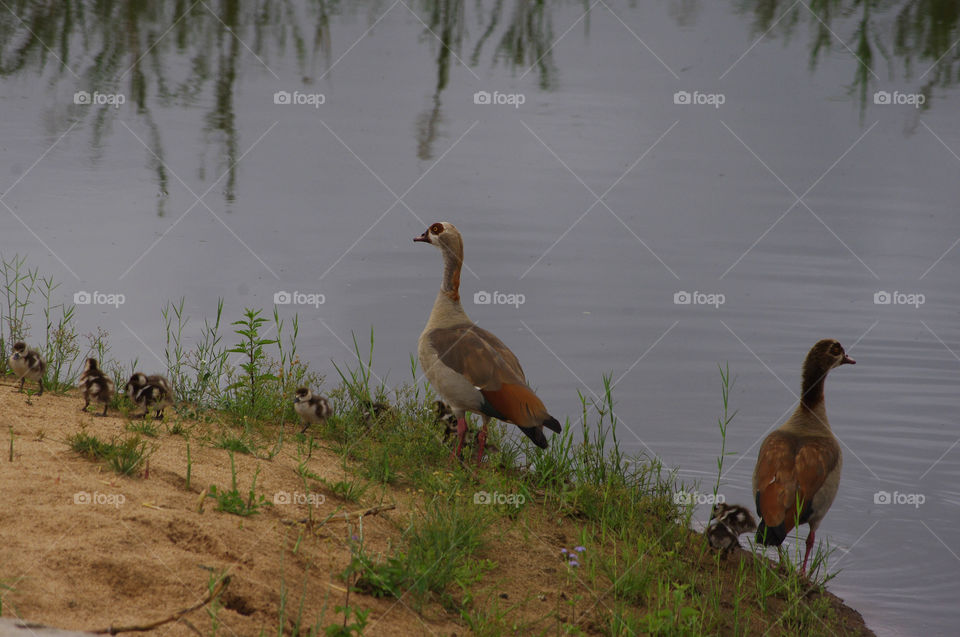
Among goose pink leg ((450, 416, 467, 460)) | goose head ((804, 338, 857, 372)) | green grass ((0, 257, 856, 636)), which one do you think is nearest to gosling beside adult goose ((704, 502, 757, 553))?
green grass ((0, 257, 856, 636))

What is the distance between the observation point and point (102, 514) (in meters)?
4.51

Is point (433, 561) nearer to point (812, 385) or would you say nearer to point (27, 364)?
point (27, 364)

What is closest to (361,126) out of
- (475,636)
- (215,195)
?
(215,195)

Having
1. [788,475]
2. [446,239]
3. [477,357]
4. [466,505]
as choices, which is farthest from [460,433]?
[788,475]

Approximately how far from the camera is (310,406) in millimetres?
6684


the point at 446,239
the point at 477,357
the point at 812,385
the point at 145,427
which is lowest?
the point at 145,427

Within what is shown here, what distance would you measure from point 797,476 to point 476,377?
214 centimetres

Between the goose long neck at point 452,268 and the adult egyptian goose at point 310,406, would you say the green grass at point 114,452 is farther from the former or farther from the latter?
the goose long neck at point 452,268

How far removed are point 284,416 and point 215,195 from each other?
5246 millimetres

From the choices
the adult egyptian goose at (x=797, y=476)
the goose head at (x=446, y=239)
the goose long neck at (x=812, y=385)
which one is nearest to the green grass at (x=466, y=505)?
the adult egyptian goose at (x=797, y=476)

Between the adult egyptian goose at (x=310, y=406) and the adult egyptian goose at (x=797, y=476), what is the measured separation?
9.28ft

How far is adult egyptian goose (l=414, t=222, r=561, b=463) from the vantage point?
6.68m

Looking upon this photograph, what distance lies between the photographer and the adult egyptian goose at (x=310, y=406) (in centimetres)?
666

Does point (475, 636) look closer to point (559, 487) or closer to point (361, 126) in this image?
point (559, 487)
